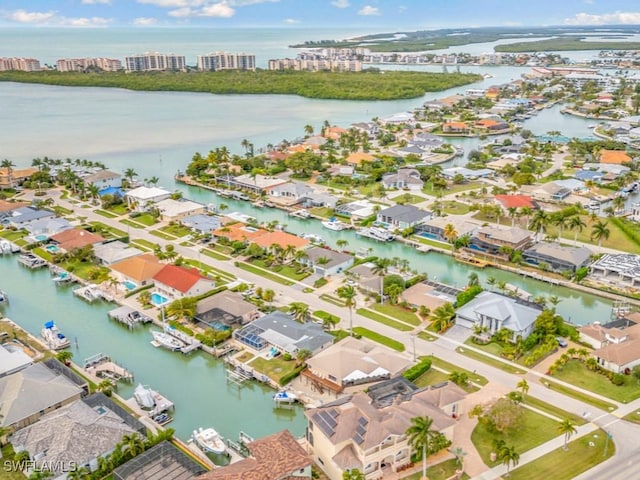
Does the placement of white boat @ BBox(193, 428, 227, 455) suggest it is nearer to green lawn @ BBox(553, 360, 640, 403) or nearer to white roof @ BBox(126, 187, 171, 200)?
green lawn @ BBox(553, 360, 640, 403)

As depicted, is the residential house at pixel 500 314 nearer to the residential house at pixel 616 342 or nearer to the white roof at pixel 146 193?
the residential house at pixel 616 342

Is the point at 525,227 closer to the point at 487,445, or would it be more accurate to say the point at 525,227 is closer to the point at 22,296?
the point at 487,445

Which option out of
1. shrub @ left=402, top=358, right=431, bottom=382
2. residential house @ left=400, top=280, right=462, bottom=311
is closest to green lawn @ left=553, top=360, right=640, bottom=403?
shrub @ left=402, top=358, right=431, bottom=382

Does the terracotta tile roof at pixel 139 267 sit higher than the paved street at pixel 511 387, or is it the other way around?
the terracotta tile roof at pixel 139 267

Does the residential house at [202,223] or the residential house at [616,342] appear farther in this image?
the residential house at [202,223]

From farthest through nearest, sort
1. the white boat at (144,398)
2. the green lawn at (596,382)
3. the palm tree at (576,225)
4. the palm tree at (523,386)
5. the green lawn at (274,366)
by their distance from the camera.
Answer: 1. the palm tree at (576,225)
2. the green lawn at (274,366)
3. the white boat at (144,398)
4. the green lawn at (596,382)
5. the palm tree at (523,386)

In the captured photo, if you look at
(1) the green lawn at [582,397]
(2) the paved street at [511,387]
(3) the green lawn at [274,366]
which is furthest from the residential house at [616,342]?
(3) the green lawn at [274,366]
